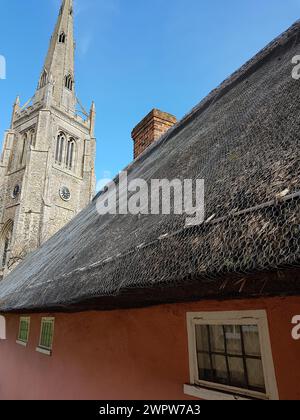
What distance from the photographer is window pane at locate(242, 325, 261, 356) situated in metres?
2.12

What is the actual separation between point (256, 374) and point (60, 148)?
1396 inches

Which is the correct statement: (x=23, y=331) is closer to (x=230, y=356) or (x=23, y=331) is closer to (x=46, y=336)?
(x=46, y=336)

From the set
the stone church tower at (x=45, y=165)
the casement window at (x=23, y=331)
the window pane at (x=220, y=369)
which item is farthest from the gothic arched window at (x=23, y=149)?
the window pane at (x=220, y=369)

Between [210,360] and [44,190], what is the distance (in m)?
30.2

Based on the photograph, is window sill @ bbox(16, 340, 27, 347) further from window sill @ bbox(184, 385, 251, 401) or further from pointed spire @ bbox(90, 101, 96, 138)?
pointed spire @ bbox(90, 101, 96, 138)

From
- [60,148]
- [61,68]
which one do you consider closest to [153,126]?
[60,148]

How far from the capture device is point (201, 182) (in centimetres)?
275

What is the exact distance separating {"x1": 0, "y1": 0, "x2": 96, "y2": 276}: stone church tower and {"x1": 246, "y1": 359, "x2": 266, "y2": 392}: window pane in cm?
2731

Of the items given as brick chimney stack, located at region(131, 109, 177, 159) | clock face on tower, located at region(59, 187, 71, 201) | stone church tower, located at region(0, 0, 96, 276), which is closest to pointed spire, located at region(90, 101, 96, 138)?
stone church tower, located at region(0, 0, 96, 276)

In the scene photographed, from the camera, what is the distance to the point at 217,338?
2389 millimetres

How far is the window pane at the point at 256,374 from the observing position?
205cm

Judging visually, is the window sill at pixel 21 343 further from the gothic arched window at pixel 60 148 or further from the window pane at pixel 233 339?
the gothic arched window at pixel 60 148
